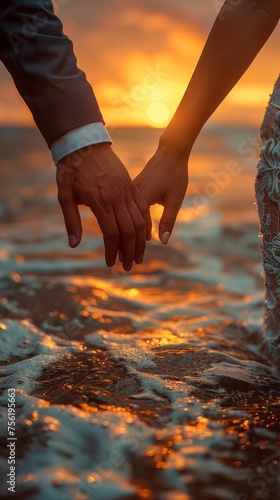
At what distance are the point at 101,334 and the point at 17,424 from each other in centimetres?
138

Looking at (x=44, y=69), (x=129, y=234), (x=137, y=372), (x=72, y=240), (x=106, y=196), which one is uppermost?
(x=44, y=69)

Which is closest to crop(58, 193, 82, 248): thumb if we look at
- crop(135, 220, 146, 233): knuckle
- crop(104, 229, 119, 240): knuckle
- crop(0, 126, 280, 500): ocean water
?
crop(104, 229, 119, 240): knuckle

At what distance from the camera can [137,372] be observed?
9.46 feet


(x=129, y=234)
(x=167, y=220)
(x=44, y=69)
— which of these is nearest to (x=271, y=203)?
(x=167, y=220)

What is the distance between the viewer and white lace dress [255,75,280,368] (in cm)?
274

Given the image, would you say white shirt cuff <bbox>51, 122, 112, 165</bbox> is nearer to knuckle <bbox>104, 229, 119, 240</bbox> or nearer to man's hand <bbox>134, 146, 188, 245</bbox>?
man's hand <bbox>134, 146, 188, 245</bbox>

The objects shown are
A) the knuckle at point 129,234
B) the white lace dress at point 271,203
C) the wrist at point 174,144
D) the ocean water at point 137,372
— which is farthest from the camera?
the wrist at point 174,144

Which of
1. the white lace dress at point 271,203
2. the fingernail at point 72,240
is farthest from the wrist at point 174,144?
the fingernail at point 72,240

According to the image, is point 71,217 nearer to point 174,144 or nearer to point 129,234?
point 129,234

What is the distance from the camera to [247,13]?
8.99ft

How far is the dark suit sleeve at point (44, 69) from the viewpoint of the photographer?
2842mm

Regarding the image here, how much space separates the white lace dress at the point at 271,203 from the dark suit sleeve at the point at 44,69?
2.49 ft

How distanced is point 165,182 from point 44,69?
750 millimetres

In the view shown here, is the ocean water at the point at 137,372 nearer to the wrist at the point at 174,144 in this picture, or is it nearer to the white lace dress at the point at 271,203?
the white lace dress at the point at 271,203
